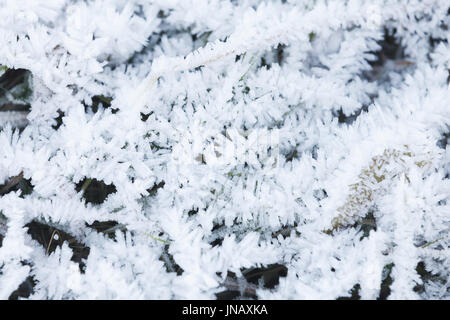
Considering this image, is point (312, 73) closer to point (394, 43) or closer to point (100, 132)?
point (394, 43)

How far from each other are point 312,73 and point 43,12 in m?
0.40

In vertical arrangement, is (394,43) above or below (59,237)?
above

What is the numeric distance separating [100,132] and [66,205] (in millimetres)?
101

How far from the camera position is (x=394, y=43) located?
2.55 feet

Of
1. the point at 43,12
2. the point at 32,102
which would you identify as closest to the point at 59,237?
the point at 32,102

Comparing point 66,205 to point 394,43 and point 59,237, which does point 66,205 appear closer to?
point 59,237

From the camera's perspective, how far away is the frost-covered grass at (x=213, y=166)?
486mm

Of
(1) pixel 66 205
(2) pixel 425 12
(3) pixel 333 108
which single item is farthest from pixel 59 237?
(2) pixel 425 12

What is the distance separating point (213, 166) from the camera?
0.52 m

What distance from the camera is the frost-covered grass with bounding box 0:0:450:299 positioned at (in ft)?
1.60
